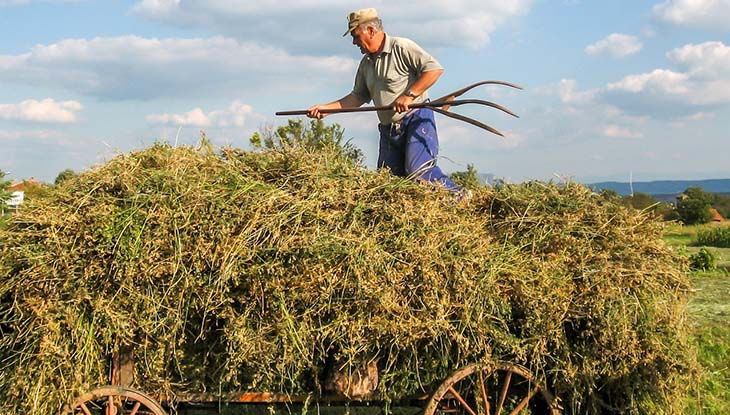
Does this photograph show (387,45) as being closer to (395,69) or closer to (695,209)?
(395,69)

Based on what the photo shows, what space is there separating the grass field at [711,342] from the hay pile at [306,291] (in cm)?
63

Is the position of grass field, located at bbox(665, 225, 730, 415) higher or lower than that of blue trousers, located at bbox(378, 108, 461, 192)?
lower

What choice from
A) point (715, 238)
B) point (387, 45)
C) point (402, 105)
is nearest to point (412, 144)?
point (402, 105)

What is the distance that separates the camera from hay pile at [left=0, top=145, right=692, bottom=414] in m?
3.41

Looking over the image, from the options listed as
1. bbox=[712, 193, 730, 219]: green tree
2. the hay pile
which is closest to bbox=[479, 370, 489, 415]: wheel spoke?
the hay pile

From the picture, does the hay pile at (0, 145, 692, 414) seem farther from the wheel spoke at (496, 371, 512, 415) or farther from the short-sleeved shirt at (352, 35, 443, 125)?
the short-sleeved shirt at (352, 35, 443, 125)

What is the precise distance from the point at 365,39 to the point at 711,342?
3.95 m

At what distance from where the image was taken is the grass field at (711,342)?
4656 mm

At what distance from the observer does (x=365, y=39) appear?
200 inches

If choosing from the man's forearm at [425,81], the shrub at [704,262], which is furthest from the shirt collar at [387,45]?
the shrub at [704,262]

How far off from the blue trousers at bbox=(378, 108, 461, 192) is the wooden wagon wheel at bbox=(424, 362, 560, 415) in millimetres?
1540

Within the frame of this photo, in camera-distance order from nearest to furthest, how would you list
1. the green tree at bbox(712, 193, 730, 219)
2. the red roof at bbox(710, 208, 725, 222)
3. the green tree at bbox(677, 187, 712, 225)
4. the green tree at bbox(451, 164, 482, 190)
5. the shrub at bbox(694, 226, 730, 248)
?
the green tree at bbox(451, 164, 482, 190) → the shrub at bbox(694, 226, 730, 248) → the green tree at bbox(677, 187, 712, 225) → the red roof at bbox(710, 208, 725, 222) → the green tree at bbox(712, 193, 730, 219)

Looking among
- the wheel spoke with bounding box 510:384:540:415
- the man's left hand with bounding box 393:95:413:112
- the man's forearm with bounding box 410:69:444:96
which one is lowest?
the wheel spoke with bounding box 510:384:540:415

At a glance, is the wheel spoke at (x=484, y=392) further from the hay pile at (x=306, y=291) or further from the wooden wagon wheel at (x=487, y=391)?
the hay pile at (x=306, y=291)
